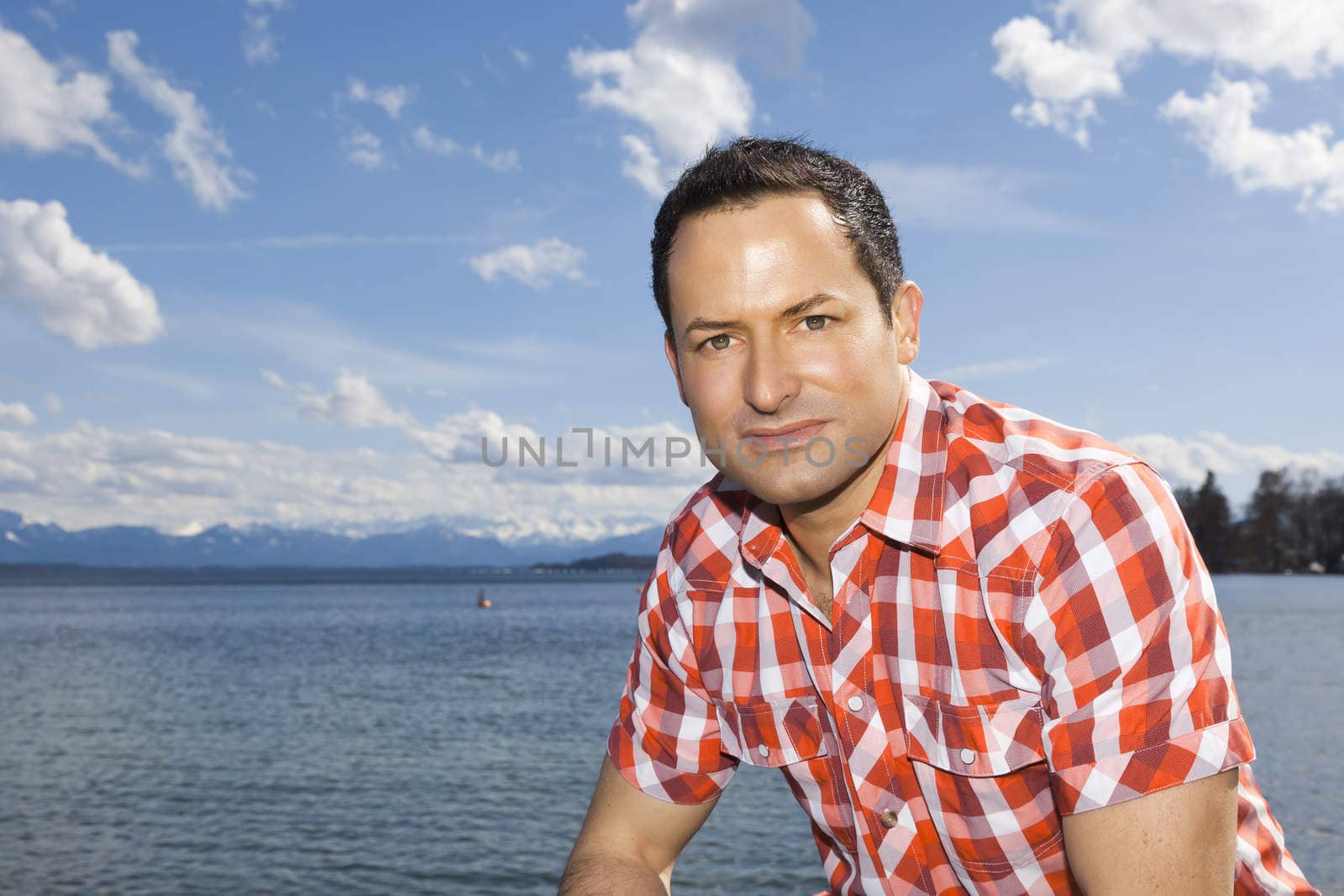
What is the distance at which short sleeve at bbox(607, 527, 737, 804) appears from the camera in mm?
2475

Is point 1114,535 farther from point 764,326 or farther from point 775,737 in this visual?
point 775,737

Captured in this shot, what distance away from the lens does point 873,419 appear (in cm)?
216

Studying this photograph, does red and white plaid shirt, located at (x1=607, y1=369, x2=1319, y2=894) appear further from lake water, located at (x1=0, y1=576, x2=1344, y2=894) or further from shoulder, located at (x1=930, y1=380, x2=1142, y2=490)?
lake water, located at (x1=0, y1=576, x2=1344, y2=894)

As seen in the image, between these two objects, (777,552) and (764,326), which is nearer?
(764,326)

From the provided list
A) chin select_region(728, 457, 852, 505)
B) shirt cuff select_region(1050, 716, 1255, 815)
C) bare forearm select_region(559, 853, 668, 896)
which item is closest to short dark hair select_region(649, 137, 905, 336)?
chin select_region(728, 457, 852, 505)

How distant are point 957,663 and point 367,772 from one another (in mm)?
23203

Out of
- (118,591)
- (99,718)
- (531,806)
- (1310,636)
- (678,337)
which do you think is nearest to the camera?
(678,337)

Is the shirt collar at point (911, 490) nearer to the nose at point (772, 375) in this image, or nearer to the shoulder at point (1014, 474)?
the shoulder at point (1014, 474)

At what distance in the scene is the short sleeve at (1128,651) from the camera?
1672mm

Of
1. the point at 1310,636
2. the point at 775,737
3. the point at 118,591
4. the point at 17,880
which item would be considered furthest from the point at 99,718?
the point at 118,591

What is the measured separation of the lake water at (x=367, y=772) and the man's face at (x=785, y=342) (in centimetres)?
1368

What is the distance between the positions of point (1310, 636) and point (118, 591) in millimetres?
164287

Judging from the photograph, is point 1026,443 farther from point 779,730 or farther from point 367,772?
point 367,772

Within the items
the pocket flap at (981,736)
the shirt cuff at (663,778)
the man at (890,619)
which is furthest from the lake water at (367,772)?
the pocket flap at (981,736)
